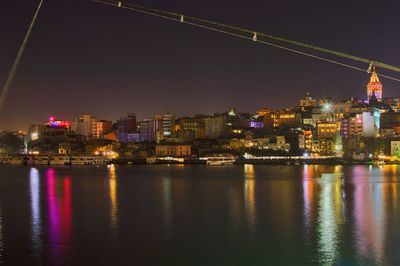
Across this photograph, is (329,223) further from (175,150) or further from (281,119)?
(281,119)

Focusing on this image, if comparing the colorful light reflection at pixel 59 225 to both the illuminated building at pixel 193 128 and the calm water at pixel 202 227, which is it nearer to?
the calm water at pixel 202 227

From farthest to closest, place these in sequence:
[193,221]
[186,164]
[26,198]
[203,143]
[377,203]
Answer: [203,143] < [186,164] < [26,198] < [377,203] < [193,221]

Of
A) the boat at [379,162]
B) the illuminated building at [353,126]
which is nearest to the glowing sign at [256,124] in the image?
the illuminated building at [353,126]

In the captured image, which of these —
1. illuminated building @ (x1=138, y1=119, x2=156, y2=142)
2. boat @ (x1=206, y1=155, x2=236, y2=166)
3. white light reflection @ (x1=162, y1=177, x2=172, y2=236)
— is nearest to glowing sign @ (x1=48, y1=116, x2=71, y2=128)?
illuminated building @ (x1=138, y1=119, x2=156, y2=142)

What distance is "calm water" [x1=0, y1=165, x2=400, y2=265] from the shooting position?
35.9ft

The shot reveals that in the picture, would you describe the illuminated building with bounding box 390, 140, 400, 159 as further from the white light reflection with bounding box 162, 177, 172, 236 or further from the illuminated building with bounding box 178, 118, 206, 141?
the white light reflection with bounding box 162, 177, 172, 236

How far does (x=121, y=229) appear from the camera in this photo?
14133 mm

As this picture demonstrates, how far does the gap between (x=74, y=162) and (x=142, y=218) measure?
45.7m

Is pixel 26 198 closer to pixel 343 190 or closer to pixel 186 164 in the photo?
pixel 343 190

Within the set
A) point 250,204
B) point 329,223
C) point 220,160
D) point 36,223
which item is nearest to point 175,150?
point 220,160

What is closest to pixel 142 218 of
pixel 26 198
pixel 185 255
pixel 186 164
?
pixel 185 255

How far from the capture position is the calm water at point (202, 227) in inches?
431

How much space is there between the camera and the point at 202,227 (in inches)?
568

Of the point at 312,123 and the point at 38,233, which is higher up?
the point at 312,123
